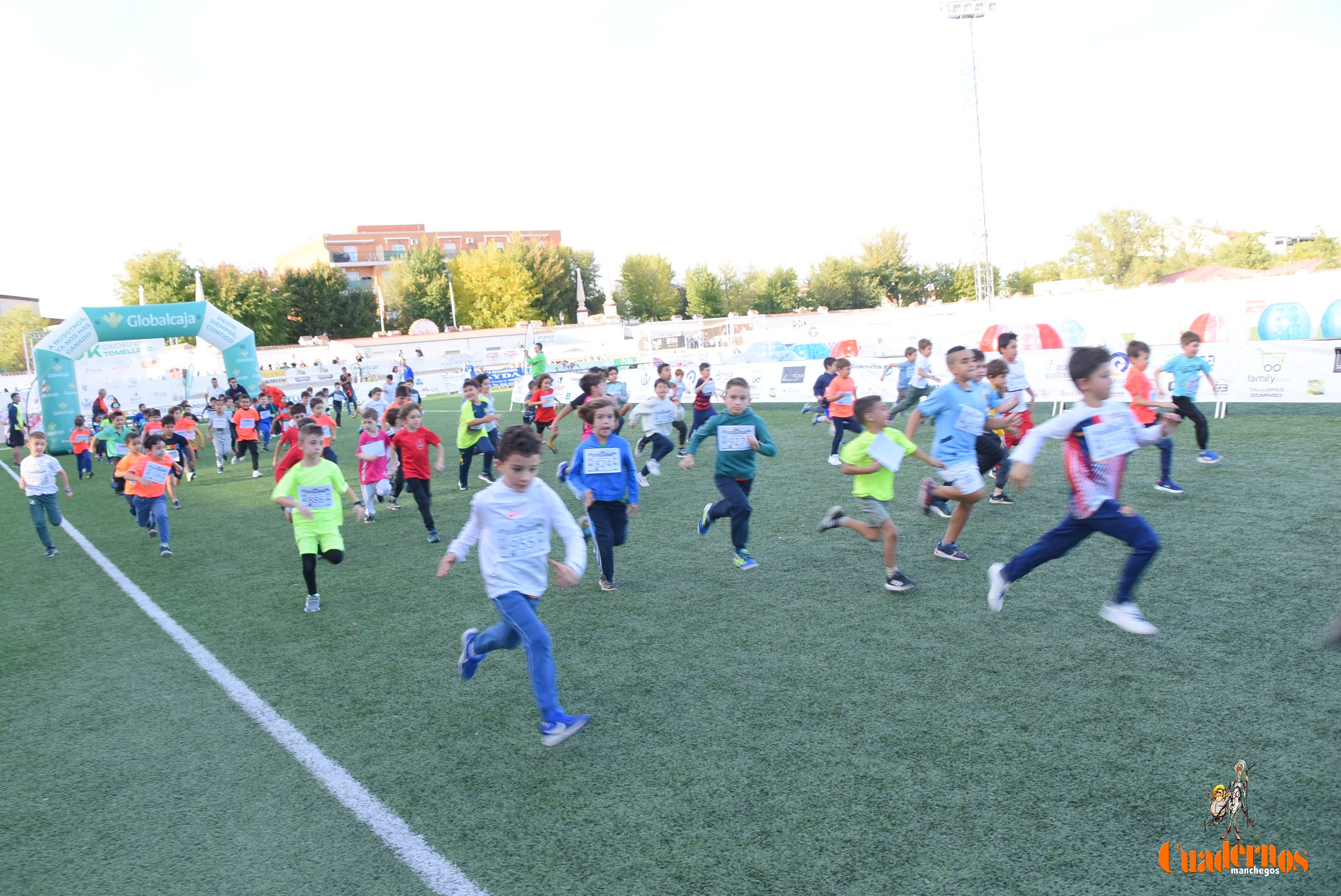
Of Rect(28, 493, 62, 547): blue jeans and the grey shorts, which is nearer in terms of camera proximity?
the grey shorts

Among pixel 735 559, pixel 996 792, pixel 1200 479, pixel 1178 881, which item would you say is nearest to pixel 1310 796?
pixel 1178 881

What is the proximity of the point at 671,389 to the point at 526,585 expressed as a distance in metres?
9.04

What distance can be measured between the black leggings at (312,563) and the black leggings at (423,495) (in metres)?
2.41

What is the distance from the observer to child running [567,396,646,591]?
23.3 feet

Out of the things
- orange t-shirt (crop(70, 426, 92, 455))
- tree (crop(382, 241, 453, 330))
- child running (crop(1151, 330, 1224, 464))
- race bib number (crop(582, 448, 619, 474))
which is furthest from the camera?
tree (crop(382, 241, 453, 330))

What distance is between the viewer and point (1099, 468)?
5.11 metres

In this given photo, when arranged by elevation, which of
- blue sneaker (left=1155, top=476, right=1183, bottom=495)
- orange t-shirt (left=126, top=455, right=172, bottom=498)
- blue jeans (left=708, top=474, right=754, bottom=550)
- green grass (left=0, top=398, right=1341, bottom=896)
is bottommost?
green grass (left=0, top=398, right=1341, bottom=896)

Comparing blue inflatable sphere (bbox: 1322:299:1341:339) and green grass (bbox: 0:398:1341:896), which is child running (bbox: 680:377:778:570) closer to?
green grass (bbox: 0:398:1341:896)

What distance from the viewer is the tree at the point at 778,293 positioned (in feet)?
269

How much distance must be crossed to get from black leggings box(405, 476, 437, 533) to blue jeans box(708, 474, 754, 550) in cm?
398

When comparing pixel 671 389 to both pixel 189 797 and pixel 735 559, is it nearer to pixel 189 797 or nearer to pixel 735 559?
pixel 735 559

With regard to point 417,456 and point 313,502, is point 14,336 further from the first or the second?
point 313,502

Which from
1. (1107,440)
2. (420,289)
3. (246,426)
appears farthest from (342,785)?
(420,289)

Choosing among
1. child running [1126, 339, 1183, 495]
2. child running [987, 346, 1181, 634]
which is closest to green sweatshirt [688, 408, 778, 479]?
child running [987, 346, 1181, 634]
